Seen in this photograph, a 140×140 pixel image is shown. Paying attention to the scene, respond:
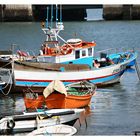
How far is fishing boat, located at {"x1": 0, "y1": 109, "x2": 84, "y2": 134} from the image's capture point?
1064 centimetres

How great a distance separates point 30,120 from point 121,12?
195ft

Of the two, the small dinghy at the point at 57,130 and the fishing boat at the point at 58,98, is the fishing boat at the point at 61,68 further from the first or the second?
the small dinghy at the point at 57,130

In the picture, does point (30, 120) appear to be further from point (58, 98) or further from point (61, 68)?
point (61, 68)

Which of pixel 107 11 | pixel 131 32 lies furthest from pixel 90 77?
pixel 107 11

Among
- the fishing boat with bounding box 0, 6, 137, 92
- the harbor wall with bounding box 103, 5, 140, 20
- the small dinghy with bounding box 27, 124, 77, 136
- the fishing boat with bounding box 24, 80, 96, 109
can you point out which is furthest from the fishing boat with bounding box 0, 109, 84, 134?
the harbor wall with bounding box 103, 5, 140, 20

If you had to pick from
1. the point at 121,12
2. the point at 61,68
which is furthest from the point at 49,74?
the point at 121,12

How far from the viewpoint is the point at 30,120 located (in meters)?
11.0

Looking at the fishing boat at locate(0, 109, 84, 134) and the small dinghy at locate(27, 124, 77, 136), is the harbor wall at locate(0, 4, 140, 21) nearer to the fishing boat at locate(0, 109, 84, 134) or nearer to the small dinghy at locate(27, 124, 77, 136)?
the fishing boat at locate(0, 109, 84, 134)

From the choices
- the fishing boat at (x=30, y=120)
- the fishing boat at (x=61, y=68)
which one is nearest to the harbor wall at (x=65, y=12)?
the fishing boat at (x=61, y=68)

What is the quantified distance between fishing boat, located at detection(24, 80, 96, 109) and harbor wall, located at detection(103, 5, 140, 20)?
5291 cm

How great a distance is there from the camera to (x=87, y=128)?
1230 centimetres

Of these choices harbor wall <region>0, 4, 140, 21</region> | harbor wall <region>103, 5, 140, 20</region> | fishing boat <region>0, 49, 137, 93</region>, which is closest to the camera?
fishing boat <region>0, 49, 137, 93</region>
